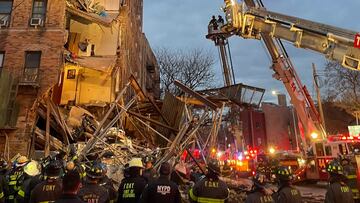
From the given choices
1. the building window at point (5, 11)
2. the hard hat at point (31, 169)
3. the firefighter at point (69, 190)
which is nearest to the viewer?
the firefighter at point (69, 190)

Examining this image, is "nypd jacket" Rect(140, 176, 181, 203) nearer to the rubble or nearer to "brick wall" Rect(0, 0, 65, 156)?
the rubble

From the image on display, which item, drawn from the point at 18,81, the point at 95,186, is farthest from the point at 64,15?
the point at 95,186

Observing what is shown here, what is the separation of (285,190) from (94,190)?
2.95m

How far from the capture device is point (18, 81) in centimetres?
1407

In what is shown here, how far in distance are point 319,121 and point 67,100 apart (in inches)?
587

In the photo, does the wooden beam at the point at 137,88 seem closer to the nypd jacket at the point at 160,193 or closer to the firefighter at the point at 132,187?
the firefighter at the point at 132,187

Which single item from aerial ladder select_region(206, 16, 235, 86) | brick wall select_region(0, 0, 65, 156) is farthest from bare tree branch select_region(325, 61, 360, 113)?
brick wall select_region(0, 0, 65, 156)

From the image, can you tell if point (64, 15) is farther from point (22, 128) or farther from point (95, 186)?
point (95, 186)

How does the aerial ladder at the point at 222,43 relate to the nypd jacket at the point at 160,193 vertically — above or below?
above

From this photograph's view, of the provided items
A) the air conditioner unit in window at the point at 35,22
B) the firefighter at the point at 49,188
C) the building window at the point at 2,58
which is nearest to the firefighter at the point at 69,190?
the firefighter at the point at 49,188

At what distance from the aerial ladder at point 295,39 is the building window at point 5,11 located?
11484 millimetres

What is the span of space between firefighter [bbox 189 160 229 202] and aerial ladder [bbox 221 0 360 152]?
217 inches

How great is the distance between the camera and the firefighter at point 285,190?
4.59 m

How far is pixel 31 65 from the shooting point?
14.9 meters
